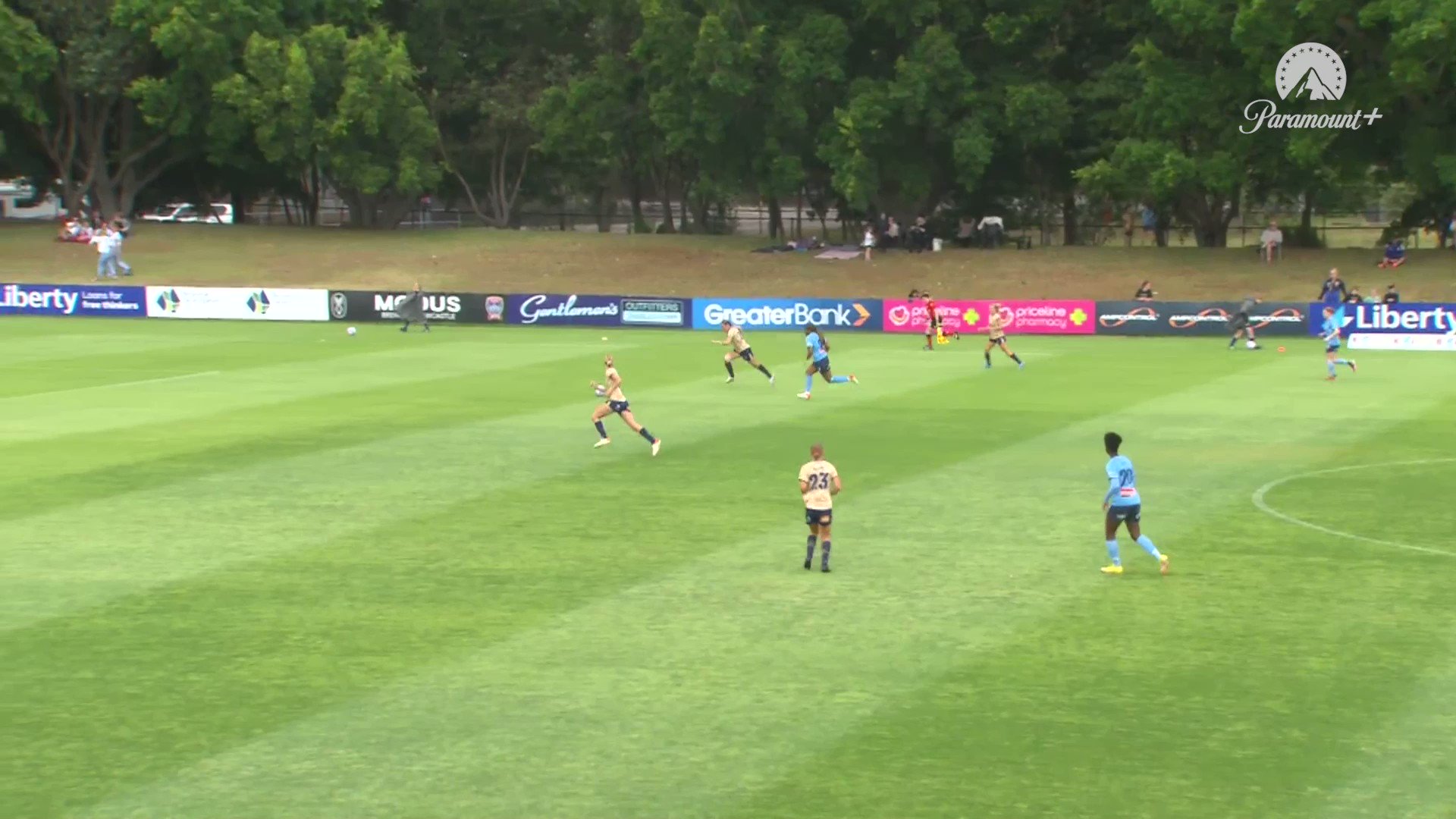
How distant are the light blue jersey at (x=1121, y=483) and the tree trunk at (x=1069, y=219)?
57.0 metres

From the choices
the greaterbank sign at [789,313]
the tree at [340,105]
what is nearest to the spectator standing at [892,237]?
the greaterbank sign at [789,313]

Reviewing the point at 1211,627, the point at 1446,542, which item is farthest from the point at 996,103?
the point at 1211,627

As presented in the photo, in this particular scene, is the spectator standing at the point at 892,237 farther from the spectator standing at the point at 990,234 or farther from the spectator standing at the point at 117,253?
the spectator standing at the point at 117,253

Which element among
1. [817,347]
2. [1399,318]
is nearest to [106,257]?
[817,347]

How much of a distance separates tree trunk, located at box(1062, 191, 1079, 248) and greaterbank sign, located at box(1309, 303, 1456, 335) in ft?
77.5

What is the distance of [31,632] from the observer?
55.3 ft

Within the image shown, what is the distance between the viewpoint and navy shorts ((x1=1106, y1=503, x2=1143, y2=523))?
18.5 meters

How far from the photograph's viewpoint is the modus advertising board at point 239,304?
61469mm

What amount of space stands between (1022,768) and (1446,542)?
10.6 m

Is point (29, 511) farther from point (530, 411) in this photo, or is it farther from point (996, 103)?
point (996, 103)

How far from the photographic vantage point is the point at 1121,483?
60.3ft

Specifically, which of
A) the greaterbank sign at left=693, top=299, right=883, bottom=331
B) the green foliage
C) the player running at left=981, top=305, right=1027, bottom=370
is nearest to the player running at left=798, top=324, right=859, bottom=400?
the player running at left=981, top=305, right=1027, bottom=370

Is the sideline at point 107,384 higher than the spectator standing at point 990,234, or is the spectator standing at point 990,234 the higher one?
the spectator standing at point 990,234

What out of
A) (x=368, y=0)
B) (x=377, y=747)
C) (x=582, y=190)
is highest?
(x=368, y=0)
